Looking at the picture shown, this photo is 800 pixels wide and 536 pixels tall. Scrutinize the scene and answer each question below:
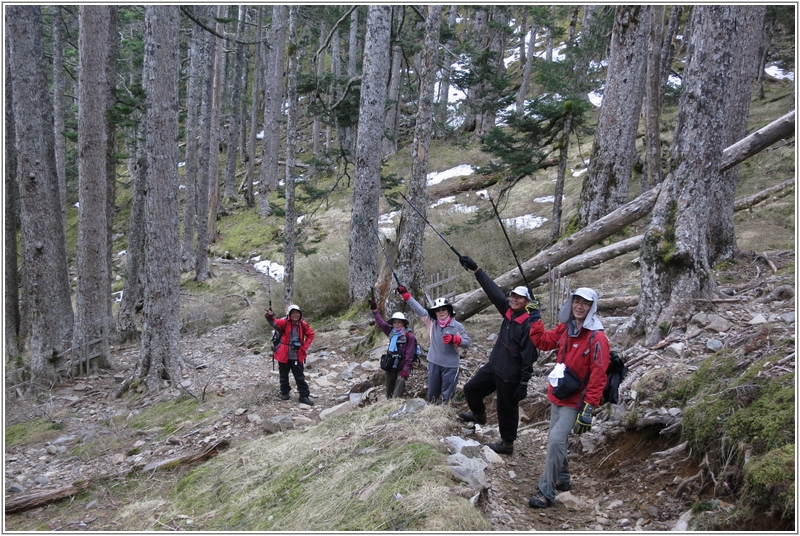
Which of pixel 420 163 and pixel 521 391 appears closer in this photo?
pixel 521 391

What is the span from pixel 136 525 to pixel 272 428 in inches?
82.6

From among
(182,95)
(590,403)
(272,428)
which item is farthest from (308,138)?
(590,403)

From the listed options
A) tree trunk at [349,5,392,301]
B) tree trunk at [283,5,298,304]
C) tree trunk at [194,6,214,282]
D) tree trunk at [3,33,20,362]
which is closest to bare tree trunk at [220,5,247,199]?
tree trunk at [194,6,214,282]

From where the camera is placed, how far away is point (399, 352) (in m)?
7.29

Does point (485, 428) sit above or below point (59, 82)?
below

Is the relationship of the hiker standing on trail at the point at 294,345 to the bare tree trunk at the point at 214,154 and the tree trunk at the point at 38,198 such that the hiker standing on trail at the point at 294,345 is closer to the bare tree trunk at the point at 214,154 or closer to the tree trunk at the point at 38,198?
the tree trunk at the point at 38,198

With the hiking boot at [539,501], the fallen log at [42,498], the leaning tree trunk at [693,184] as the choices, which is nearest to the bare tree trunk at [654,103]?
the leaning tree trunk at [693,184]

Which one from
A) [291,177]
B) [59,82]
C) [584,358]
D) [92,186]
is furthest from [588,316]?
[59,82]

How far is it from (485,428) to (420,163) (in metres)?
4.74

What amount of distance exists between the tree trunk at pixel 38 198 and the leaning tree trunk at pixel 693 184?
11.0 metres

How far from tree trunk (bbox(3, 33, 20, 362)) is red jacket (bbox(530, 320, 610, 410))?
42.5 feet

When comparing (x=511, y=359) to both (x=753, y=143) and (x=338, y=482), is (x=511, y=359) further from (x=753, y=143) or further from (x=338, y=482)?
(x=753, y=143)

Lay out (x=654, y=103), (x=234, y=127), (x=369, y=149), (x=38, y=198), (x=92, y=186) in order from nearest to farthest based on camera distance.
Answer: (x=38, y=198) < (x=92, y=186) < (x=369, y=149) < (x=654, y=103) < (x=234, y=127)

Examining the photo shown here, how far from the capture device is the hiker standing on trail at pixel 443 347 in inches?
264
